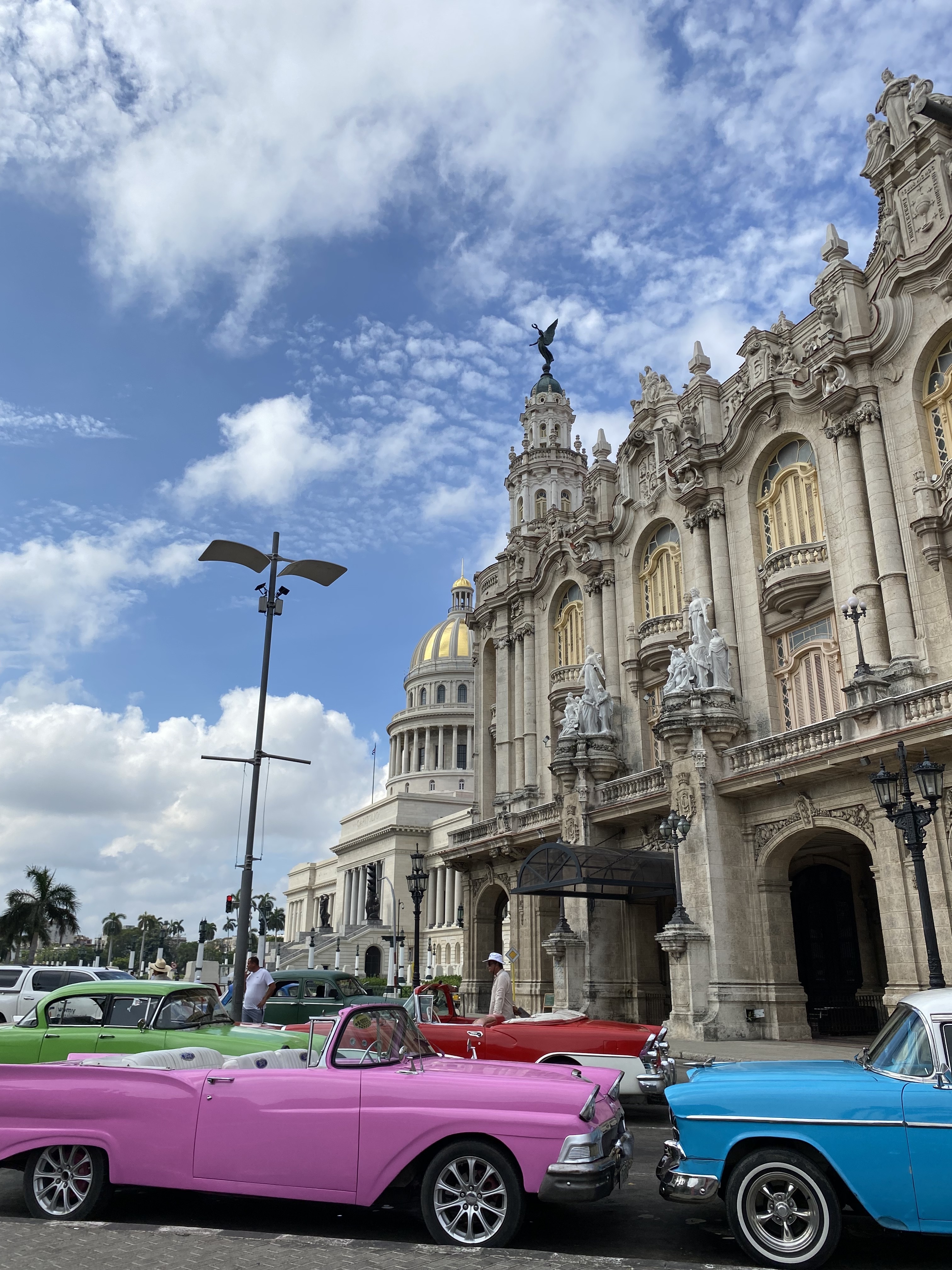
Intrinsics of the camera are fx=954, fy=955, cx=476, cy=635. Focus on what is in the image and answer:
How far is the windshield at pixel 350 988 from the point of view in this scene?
17.9 meters

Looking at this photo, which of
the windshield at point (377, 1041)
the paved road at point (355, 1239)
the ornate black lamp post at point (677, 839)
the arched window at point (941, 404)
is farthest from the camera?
the arched window at point (941, 404)

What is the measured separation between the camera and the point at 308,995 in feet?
59.0

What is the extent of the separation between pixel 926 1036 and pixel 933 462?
→ 20.2m

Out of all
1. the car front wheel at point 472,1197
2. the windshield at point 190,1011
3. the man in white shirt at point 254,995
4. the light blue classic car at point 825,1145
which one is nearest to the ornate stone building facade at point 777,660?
the man in white shirt at point 254,995

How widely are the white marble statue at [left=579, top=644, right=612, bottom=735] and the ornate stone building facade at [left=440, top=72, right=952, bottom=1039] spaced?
8cm

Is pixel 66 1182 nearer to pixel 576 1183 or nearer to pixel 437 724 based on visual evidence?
pixel 576 1183

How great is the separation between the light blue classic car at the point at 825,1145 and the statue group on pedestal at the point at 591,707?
24996 millimetres

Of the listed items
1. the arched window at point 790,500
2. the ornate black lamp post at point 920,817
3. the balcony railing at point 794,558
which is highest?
the arched window at point 790,500

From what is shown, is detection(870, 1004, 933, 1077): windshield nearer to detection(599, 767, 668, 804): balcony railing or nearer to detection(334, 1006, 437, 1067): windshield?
detection(334, 1006, 437, 1067): windshield

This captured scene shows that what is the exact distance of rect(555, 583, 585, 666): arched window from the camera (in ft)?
123

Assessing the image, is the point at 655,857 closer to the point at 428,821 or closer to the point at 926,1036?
the point at 926,1036

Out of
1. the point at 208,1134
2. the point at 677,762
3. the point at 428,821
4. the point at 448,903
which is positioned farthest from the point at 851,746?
the point at 428,821

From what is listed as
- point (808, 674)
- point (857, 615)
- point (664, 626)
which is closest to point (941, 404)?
point (857, 615)

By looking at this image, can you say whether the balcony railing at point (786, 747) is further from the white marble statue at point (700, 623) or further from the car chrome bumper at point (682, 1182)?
the car chrome bumper at point (682, 1182)
